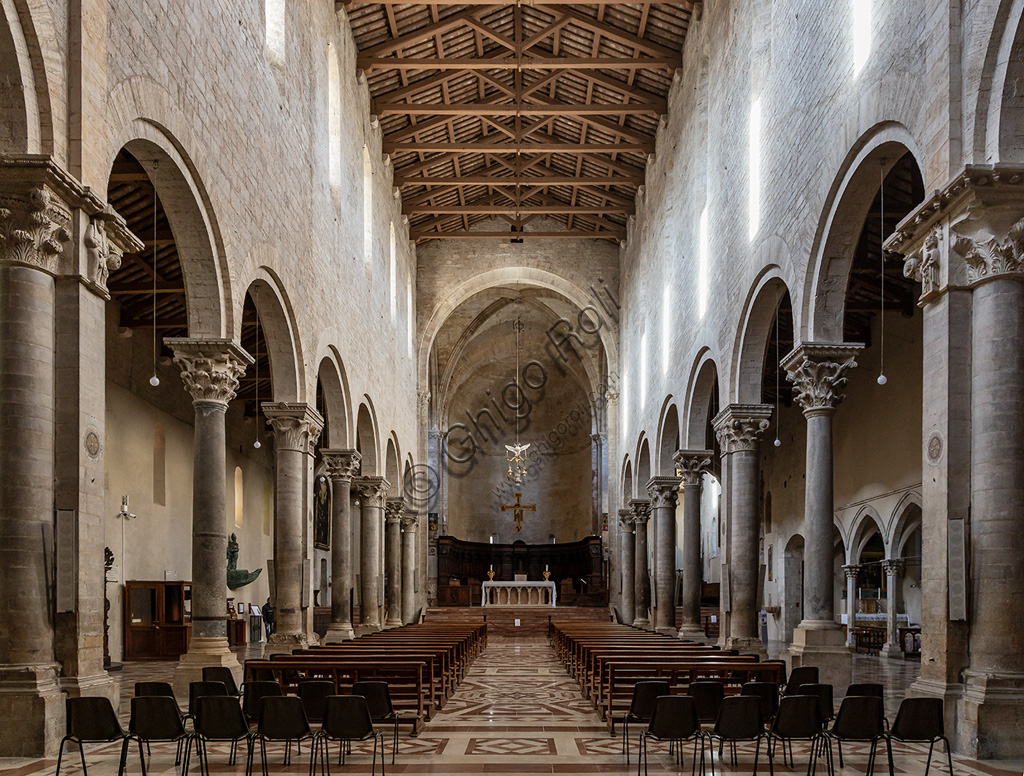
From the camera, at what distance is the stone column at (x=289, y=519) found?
1684 cm

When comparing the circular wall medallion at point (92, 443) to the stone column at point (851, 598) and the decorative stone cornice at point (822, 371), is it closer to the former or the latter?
the decorative stone cornice at point (822, 371)

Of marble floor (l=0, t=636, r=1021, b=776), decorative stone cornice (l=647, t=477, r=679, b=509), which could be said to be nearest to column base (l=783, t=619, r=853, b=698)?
marble floor (l=0, t=636, r=1021, b=776)

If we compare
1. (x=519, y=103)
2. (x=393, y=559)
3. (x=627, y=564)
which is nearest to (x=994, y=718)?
(x=519, y=103)

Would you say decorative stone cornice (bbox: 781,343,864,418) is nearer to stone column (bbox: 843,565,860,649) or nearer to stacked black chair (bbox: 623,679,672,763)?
stacked black chair (bbox: 623,679,672,763)

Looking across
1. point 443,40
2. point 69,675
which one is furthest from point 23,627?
point 443,40

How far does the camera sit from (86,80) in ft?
28.9

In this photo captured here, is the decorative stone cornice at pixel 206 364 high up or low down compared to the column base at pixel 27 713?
up

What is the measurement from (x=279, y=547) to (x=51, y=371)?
347 inches

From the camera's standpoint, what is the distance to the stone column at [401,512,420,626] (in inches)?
1312

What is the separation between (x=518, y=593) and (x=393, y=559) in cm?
637

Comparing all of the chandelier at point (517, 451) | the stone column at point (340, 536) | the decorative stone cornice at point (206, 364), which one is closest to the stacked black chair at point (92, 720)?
the decorative stone cornice at point (206, 364)

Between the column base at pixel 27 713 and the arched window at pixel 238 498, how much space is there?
2232 cm

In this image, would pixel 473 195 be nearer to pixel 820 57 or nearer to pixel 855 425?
pixel 855 425

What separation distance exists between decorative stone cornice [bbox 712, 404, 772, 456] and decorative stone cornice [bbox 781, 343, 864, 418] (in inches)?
142
